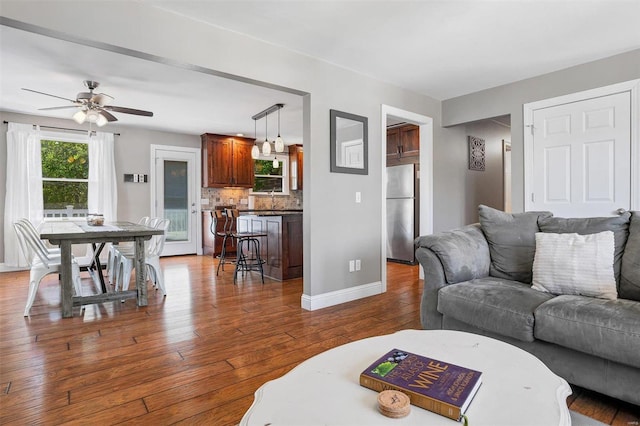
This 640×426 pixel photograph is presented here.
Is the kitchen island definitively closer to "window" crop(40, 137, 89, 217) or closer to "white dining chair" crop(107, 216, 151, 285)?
"white dining chair" crop(107, 216, 151, 285)

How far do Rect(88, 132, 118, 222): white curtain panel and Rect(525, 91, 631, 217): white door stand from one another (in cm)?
614

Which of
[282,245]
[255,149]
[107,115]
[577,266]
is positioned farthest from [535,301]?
[107,115]

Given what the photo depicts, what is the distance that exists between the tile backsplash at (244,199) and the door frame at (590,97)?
516cm

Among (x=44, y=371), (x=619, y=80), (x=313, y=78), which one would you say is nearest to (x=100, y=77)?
(x=313, y=78)

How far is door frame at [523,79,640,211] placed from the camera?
3102 millimetres

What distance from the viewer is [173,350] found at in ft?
7.68

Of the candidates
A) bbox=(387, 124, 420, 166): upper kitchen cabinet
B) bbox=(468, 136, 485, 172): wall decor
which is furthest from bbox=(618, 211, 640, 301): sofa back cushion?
bbox=(387, 124, 420, 166): upper kitchen cabinet

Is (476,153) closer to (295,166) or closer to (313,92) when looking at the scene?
Answer: (313,92)

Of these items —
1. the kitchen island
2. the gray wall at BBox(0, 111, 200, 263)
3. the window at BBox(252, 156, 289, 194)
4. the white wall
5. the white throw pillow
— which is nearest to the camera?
the white throw pillow

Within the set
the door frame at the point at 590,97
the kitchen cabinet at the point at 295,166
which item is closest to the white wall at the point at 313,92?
the door frame at the point at 590,97

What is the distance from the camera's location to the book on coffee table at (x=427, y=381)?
876mm

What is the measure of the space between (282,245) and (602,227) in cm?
326

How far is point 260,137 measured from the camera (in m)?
7.17

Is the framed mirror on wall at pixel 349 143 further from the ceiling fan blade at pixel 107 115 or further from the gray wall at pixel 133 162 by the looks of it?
the gray wall at pixel 133 162
